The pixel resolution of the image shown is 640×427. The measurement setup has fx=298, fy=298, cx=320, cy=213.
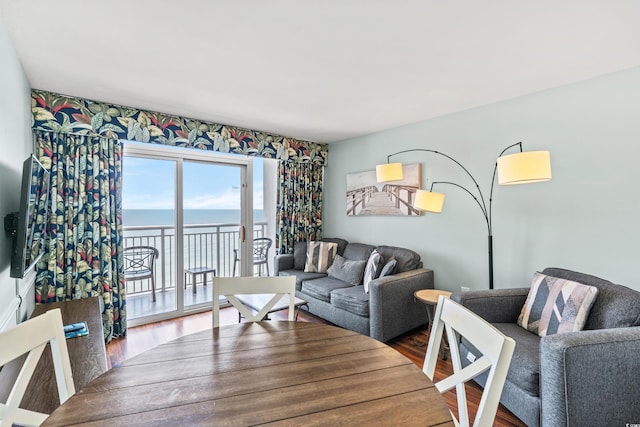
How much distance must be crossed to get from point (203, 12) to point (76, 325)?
7.03 ft

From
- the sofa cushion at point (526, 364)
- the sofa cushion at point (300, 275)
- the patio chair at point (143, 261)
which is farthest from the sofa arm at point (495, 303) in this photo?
the patio chair at point (143, 261)

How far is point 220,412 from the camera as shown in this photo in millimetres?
909

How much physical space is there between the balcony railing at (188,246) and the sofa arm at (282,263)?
740 millimetres

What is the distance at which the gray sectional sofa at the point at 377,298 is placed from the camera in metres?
2.92

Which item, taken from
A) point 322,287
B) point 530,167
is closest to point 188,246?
point 322,287

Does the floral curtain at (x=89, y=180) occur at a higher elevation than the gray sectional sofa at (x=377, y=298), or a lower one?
higher

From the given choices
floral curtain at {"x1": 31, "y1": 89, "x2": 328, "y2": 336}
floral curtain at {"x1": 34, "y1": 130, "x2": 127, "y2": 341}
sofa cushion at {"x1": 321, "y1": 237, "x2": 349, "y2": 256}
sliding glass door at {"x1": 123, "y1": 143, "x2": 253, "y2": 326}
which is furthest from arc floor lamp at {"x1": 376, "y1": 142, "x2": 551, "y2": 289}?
floral curtain at {"x1": 34, "y1": 130, "x2": 127, "y2": 341}

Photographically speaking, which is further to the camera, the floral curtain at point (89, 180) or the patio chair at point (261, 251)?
the patio chair at point (261, 251)

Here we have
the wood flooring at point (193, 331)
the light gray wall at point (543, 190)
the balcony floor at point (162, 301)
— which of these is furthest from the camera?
the balcony floor at point (162, 301)

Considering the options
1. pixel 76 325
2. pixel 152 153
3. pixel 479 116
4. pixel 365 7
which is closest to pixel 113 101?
pixel 152 153

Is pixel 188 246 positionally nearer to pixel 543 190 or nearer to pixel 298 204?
pixel 298 204

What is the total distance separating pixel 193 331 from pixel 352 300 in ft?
6.04

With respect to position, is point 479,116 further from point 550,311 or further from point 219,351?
point 219,351

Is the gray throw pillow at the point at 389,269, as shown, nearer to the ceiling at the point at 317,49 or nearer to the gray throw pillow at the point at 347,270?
the gray throw pillow at the point at 347,270
